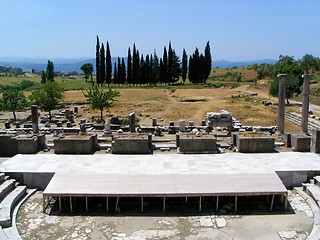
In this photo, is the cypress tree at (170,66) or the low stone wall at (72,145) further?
the cypress tree at (170,66)

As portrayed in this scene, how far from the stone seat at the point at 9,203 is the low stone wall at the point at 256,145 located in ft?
42.6

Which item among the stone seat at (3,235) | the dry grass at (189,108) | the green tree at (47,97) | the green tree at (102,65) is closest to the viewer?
the stone seat at (3,235)

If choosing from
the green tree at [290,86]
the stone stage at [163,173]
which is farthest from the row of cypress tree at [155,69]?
the stone stage at [163,173]

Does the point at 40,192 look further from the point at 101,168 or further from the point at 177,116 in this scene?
the point at 177,116

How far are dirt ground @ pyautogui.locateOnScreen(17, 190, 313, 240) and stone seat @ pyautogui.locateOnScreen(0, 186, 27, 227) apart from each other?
0.53m

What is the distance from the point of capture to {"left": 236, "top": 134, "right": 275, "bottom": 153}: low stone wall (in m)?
21.8

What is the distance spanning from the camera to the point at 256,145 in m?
21.9

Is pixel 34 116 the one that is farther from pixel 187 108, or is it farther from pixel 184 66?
pixel 184 66

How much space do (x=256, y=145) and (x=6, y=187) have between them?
1464cm

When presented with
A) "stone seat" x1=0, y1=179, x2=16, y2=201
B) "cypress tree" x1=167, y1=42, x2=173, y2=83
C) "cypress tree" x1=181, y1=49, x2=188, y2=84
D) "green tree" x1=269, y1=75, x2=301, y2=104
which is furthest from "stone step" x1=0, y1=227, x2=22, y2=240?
"cypress tree" x1=181, y1=49, x2=188, y2=84

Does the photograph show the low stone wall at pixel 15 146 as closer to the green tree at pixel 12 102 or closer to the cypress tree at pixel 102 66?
the green tree at pixel 12 102

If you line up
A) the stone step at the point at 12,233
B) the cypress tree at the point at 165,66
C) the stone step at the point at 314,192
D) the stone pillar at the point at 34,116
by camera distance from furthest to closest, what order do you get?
the cypress tree at the point at 165,66, the stone pillar at the point at 34,116, the stone step at the point at 314,192, the stone step at the point at 12,233

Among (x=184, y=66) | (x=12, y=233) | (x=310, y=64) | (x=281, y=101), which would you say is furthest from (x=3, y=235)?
(x=310, y=64)

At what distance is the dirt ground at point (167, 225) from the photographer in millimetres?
13641
